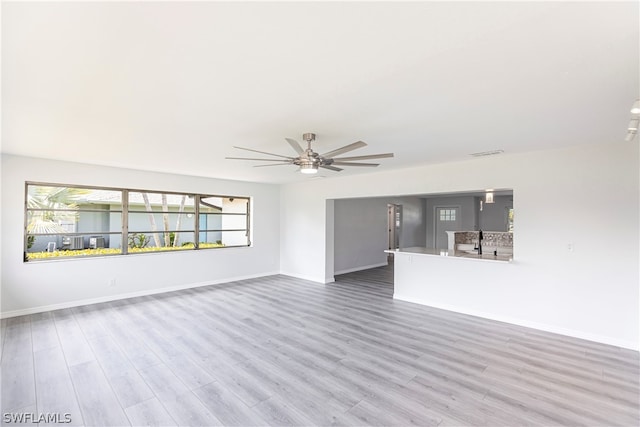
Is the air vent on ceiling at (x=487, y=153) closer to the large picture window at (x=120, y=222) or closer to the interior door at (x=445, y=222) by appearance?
the large picture window at (x=120, y=222)

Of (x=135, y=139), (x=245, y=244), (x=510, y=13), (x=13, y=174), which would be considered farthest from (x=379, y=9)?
(x=245, y=244)

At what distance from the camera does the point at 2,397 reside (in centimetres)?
245

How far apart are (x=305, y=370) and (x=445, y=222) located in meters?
8.96

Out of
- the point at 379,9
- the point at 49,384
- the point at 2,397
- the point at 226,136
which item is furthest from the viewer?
the point at 226,136

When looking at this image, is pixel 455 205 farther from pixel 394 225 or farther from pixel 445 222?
pixel 394 225

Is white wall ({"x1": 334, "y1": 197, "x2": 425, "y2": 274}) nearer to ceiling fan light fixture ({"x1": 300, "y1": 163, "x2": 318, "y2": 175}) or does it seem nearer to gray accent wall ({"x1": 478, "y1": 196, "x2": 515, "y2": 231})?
gray accent wall ({"x1": 478, "y1": 196, "x2": 515, "y2": 231})

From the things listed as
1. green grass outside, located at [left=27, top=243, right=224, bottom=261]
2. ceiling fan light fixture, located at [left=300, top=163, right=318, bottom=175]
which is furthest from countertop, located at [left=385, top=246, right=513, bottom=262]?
green grass outside, located at [left=27, top=243, right=224, bottom=261]

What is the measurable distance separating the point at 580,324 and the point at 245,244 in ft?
21.4

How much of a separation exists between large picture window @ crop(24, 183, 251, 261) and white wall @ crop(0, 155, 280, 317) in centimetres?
16

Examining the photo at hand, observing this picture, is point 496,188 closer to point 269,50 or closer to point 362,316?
point 362,316

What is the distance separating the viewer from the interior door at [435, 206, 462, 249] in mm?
10125

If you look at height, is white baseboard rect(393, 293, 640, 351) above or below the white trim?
below

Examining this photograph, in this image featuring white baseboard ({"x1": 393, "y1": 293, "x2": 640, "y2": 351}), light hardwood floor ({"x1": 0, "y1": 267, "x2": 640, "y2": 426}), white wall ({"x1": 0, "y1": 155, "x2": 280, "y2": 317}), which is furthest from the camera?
white wall ({"x1": 0, "y1": 155, "x2": 280, "y2": 317})

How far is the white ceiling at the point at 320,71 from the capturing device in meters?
1.40
